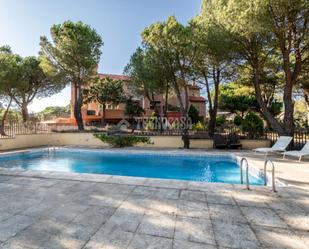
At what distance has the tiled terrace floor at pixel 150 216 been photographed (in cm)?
295

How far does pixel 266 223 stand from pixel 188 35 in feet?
43.8

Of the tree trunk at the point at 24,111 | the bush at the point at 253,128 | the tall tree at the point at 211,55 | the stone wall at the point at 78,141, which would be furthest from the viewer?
the tree trunk at the point at 24,111

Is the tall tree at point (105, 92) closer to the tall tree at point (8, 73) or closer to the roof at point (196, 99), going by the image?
the tall tree at point (8, 73)

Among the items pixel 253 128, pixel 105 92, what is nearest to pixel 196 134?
pixel 253 128

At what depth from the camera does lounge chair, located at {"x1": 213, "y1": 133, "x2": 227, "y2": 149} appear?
13.8 m

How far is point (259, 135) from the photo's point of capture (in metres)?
14.3

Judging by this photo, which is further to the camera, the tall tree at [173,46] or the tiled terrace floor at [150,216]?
the tall tree at [173,46]

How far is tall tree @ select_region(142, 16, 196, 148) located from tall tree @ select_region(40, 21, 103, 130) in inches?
191

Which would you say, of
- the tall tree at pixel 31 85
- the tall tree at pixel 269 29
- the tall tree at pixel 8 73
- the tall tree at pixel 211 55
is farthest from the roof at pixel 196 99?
the tall tree at pixel 8 73

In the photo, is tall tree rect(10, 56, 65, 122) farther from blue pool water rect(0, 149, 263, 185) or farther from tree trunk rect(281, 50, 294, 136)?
tree trunk rect(281, 50, 294, 136)

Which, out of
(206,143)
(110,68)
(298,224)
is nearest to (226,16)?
(206,143)

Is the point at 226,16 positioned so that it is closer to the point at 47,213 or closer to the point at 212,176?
the point at 212,176

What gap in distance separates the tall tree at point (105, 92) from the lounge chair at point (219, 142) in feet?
46.9

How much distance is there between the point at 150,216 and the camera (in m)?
3.74
